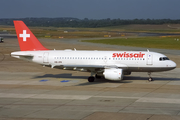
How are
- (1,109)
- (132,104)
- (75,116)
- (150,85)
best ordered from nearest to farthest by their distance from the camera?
(75,116)
(1,109)
(132,104)
(150,85)

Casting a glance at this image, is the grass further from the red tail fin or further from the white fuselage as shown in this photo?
the red tail fin

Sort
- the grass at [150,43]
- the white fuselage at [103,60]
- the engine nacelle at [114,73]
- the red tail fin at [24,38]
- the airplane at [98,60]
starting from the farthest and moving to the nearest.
Answer: the grass at [150,43]
the red tail fin at [24,38]
the white fuselage at [103,60]
the airplane at [98,60]
the engine nacelle at [114,73]

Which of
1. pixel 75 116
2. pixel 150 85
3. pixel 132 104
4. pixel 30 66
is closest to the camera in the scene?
pixel 75 116

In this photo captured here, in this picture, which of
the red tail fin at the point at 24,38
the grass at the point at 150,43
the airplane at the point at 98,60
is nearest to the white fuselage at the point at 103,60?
the airplane at the point at 98,60

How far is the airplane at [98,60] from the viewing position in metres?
34.2

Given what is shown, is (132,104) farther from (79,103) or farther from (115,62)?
(115,62)

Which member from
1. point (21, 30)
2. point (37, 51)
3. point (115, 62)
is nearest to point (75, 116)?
point (115, 62)

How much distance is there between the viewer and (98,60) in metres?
Result: 35.7

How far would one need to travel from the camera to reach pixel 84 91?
29969 millimetres

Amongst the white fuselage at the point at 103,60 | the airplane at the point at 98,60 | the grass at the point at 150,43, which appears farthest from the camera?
the grass at the point at 150,43

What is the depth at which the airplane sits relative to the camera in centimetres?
3425

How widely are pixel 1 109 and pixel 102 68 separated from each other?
14.6 meters

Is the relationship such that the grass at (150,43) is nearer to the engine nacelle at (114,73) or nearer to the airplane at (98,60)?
the airplane at (98,60)

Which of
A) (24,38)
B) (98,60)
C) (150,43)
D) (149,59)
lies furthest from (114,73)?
(150,43)
